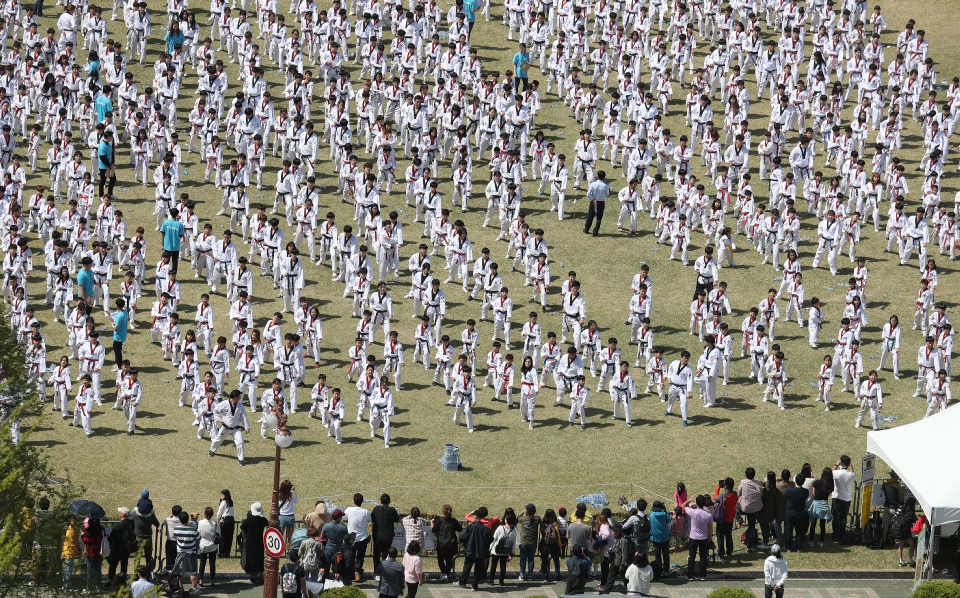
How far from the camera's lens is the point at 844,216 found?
44219 mm

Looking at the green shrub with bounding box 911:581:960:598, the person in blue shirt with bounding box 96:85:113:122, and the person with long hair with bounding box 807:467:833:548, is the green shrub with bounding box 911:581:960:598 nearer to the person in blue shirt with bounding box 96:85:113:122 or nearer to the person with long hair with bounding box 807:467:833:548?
the person with long hair with bounding box 807:467:833:548

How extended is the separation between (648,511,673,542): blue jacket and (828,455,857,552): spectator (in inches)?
157

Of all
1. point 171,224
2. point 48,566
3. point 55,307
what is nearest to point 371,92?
point 171,224

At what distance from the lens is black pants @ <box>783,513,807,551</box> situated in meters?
32.2

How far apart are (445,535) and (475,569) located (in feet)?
2.63

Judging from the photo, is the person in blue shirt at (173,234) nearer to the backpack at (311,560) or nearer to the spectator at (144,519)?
the spectator at (144,519)

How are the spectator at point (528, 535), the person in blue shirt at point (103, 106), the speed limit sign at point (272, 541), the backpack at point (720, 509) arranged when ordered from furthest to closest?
the person in blue shirt at point (103, 106), the backpack at point (720, 509), the spectator at point (528, 535), the speed limit sign at point (272, 541)

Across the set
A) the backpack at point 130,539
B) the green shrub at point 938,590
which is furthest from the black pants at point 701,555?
the backpack at point 130,539

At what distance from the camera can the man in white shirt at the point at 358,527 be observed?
30.0m

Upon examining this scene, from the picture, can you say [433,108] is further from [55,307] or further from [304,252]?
[55,307]

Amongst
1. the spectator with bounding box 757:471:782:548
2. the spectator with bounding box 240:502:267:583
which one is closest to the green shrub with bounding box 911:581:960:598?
the spectator with bounding box 757:471:782:548

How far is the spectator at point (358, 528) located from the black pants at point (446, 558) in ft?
4.23

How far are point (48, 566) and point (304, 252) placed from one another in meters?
20.9

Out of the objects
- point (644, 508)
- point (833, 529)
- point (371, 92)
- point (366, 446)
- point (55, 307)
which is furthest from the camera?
point (371, 92)
